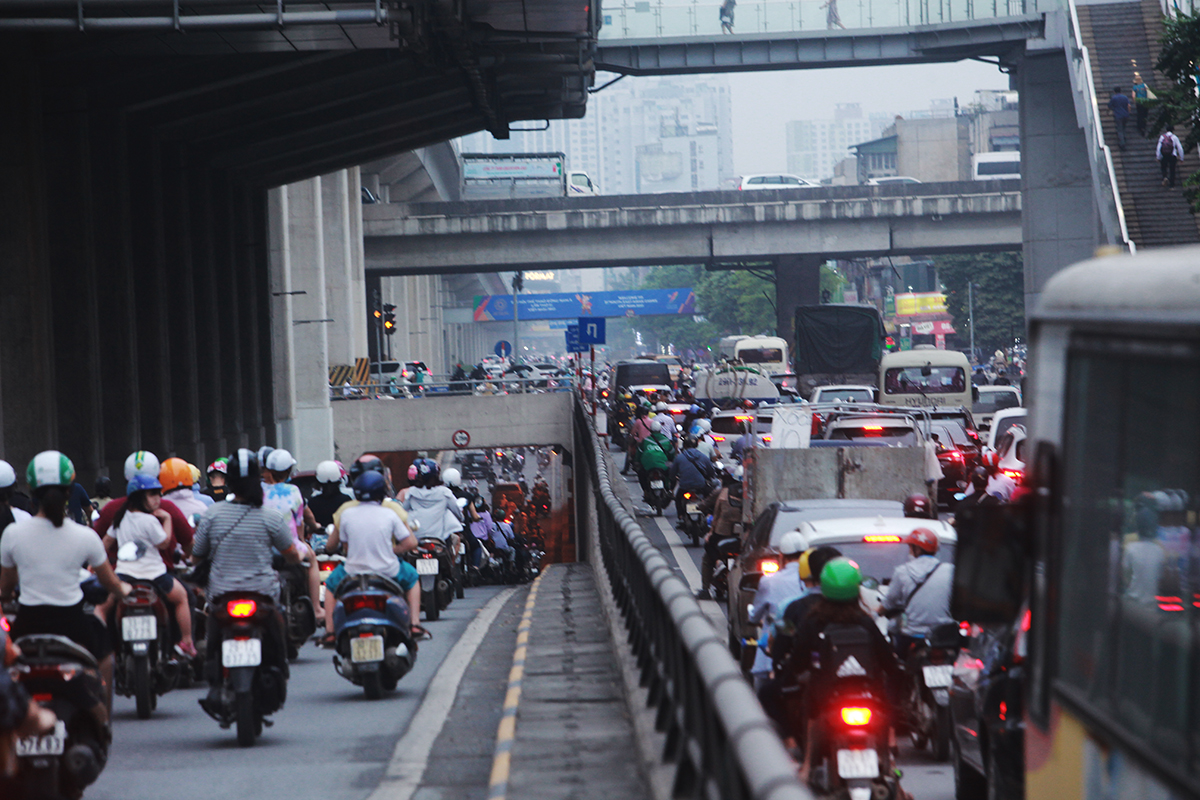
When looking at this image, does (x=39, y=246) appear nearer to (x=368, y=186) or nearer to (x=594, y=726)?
(x=594, y=726)

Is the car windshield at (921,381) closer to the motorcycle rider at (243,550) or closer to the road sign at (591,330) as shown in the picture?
the road sign at (591,330)

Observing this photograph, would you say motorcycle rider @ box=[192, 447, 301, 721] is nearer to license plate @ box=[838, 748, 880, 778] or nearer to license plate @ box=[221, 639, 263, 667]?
license plate @ box=[221, 639, 263, 667]

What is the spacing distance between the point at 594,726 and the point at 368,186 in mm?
68150

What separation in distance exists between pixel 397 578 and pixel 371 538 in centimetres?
84

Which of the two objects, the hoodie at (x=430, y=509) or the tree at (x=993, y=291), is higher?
the tree at (x=993, y=291)

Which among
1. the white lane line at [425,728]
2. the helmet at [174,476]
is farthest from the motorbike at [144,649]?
the white lane line at [425,728]

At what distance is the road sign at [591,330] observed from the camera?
4766cm

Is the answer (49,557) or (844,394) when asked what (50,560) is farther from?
(844,394)

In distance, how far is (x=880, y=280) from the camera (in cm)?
14000

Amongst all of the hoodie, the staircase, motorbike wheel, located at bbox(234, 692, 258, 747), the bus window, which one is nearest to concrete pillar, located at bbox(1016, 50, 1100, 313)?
the staircase

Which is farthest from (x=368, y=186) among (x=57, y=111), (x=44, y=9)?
(x=44, y=9)

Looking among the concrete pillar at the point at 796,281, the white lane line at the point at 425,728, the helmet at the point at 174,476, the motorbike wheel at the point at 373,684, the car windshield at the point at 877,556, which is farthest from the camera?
the concrete pillar at the point at 796,281

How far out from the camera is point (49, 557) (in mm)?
8055

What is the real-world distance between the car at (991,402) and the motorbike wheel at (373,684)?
25.1m
